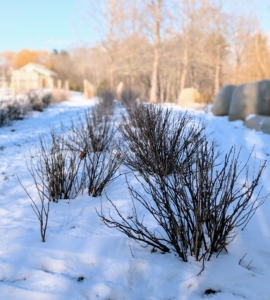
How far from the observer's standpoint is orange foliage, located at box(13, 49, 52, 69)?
7997 centimetres

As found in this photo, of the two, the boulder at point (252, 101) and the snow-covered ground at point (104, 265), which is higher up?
the boulder at point (252, 101)

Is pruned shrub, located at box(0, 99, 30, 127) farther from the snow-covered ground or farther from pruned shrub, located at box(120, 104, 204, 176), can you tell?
the snow-covered ground

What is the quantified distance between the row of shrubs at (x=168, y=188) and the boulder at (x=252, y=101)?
5242 millimetres

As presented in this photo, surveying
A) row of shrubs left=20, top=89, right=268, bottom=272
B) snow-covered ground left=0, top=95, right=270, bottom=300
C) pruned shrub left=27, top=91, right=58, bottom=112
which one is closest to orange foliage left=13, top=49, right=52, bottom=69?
pruned shrub left=27, top=91, right=58, bottom=112

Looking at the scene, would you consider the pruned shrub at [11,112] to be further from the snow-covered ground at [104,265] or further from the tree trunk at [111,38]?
the tree trunk at [111,38]

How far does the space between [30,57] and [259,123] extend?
79.9 m

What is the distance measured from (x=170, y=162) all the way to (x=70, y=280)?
1.81 meters

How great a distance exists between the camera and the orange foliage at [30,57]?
80.0 metres

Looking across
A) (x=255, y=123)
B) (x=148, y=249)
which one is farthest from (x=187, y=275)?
(x=255, y=123)

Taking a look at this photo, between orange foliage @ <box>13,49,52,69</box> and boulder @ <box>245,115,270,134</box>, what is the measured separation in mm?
76057

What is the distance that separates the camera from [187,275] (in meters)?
2.21

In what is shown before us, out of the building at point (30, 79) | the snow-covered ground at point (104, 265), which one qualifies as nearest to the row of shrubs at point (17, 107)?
the building at point (30, 79)

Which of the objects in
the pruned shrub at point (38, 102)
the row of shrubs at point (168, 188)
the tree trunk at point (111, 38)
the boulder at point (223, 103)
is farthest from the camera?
the tree trunk at point (111, 38)

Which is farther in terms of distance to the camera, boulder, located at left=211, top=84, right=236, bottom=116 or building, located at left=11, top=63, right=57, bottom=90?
building, located at left=11, top=63, right=57, bottom=90
